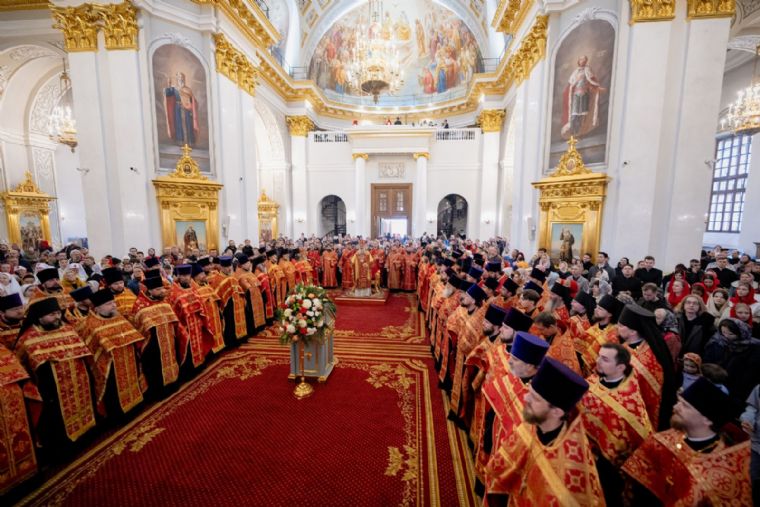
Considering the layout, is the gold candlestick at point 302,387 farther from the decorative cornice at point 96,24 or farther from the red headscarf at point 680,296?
the decorative cornice at point 96,24

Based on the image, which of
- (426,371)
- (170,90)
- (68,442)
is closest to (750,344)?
(426,371)

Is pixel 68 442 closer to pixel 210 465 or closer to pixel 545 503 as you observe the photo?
pixel 210 465

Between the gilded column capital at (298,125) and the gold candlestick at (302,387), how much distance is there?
17.8m

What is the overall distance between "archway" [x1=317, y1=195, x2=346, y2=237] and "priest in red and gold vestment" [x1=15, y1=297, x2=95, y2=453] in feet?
61.4

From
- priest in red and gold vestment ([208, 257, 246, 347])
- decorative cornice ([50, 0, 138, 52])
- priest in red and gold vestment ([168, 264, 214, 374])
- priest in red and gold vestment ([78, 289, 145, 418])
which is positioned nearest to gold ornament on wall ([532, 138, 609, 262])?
priest in red and gold vestment ([208, 257, 246, 347])

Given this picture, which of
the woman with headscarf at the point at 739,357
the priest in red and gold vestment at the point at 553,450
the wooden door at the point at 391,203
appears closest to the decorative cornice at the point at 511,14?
the wooden door at the point at 391,203

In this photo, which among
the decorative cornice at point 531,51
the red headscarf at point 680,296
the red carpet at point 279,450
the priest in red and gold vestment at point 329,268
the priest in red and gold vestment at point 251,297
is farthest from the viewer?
the priest in red and gold vestment at point 329,268

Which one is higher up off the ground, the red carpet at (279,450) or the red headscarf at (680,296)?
the red headscarf at (680,296)

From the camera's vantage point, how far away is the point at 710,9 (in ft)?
26.2

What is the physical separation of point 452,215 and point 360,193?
6986mm

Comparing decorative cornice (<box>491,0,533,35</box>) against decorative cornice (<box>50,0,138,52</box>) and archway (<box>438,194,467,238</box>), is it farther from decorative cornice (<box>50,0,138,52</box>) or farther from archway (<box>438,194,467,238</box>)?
decorative cornice (<box>50,0,138,52</box>)

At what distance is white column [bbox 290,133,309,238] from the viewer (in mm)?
20312

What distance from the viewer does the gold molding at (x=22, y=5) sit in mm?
11062

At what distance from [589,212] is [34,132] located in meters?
23.5
